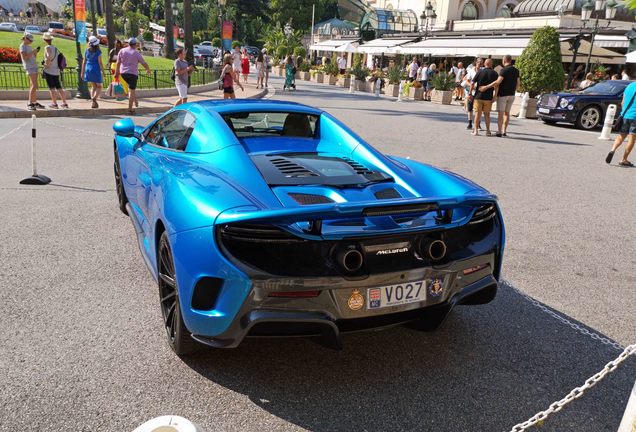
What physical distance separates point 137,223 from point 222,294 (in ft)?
6.18

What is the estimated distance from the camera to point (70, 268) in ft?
14.1

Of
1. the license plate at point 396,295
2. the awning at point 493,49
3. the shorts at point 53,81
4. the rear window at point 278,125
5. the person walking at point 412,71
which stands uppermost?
the awning at point 493,49

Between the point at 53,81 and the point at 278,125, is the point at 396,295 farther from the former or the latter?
the point at 53,81

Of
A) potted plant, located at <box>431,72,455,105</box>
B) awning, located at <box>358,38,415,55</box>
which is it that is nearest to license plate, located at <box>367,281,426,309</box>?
potted plant, located at <box>431,72,455,105</box>

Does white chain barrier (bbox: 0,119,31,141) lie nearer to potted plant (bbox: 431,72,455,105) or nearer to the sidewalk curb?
the sidewalk curb

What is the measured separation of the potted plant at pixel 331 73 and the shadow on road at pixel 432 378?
31419 millimetres

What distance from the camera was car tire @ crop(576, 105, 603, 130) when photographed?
1631 centimetres

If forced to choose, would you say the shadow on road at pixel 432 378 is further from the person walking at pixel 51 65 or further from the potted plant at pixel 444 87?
the potted plant at pixel 444 87

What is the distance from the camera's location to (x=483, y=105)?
1299 cm

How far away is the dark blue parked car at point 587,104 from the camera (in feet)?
53.1

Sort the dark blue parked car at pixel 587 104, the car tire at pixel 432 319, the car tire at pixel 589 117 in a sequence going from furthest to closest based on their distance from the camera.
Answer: the car tire at pixel 589 117 → the dark blue parked car at pixel 587 104 → the car tire at pixel 432 319

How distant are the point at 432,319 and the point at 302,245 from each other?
35.6 inches

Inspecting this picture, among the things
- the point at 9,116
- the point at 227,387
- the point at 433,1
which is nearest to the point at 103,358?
the point at 227,387

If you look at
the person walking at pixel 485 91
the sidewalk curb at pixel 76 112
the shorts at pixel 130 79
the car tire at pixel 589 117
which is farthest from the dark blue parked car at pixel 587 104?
the shorts at pixel 130 79
